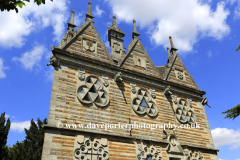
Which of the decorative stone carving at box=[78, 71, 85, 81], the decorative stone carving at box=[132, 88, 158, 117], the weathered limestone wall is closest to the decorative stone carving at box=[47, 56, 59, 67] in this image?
the weathered limestone wall

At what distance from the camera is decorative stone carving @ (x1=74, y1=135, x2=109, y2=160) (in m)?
9.07

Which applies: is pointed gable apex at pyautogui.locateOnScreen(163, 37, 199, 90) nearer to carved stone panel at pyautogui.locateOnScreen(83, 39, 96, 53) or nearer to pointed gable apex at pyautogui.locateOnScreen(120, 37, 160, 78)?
pointed gable apex at pyautogui.locateOnScreen(120, 37, 160, 78)

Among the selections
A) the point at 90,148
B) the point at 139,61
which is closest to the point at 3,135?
the point at 90,148

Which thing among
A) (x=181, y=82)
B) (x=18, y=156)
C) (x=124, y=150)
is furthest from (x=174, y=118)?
(x=18, y=156)

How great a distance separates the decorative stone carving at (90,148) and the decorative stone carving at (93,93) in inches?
76.5

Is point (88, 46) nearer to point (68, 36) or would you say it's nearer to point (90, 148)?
point (68, 36)

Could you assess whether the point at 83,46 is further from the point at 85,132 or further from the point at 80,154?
the point at 80,154

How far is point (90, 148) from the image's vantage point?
30.7 feet

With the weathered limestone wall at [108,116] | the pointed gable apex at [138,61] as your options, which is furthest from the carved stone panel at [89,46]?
the pointed gable apex at [138,61]

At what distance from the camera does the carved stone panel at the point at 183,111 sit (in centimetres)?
1370

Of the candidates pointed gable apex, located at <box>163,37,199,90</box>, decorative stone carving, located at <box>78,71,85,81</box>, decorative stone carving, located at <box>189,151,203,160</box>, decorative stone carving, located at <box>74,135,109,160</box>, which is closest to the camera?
decorative stone carving, located at <box>74,135,109,160</box>

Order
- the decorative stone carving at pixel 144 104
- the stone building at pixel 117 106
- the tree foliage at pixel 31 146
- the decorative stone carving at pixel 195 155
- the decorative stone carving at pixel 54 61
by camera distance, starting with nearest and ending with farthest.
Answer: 1. the stone building at pixel 117 106
2. the decorative stone carving at pixel 54 61
3. the decorative stone carving at pixel 144 104
4. the decorative stone carving at pixel 195 155
5. the tree foliage at pixel 31 146

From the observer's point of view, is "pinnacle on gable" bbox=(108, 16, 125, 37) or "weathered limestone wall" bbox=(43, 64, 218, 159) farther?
"pinnacle on gable" bbox=(108, 16, 125, 37)

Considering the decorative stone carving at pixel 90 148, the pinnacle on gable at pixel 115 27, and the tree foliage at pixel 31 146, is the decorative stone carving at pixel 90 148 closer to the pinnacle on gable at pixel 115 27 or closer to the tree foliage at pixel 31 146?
the pinnacle on gable at pixel 115 27
